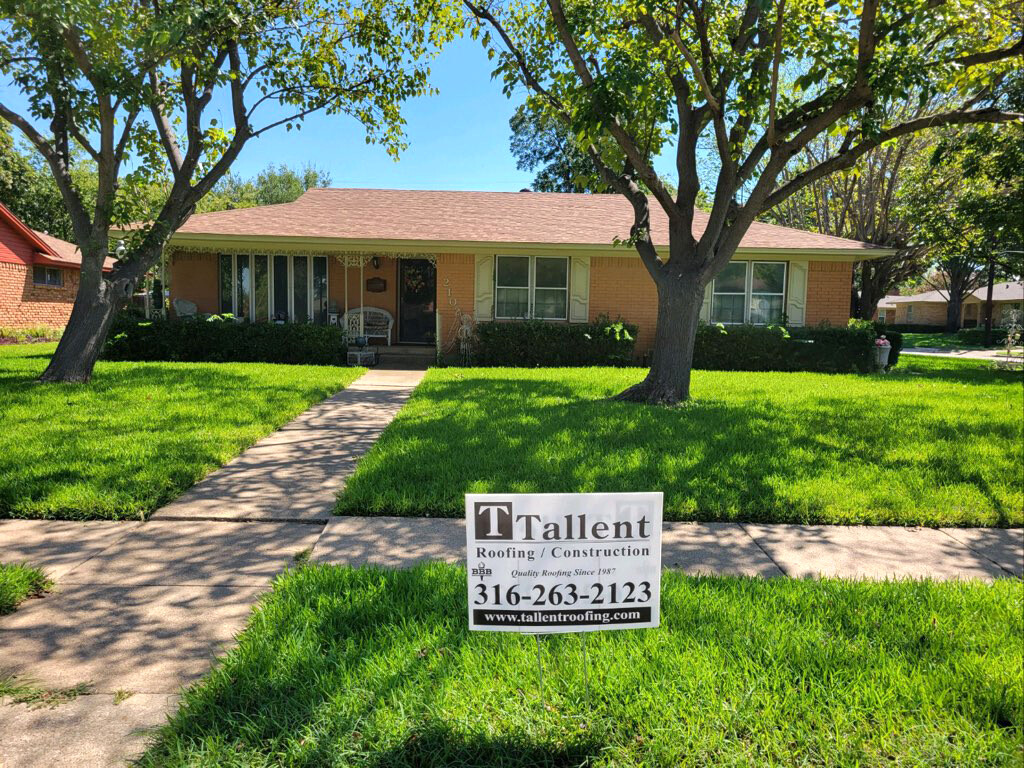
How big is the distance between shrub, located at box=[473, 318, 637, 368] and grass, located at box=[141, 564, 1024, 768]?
11235 mm

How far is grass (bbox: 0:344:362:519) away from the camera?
472 centimetres

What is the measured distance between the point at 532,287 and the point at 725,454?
34.2 ft

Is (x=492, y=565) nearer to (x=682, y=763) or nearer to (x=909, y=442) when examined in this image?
(x=682, y=763)

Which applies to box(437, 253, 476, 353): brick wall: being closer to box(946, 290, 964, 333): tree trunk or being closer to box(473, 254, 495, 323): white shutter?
box(473, 254, 495, 323): white shutter

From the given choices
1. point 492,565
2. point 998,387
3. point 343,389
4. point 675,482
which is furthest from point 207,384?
point 998,387

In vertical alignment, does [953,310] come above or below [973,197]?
below

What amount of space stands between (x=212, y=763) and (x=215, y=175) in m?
10.2

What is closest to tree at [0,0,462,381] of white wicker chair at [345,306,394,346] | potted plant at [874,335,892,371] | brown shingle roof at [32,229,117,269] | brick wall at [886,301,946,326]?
white wicker chair at [345,306,394,346]

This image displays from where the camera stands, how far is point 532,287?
15945 millimetres

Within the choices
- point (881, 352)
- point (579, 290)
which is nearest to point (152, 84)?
point (579, 290)

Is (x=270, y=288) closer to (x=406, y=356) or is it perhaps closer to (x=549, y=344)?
(x=406, y=356)

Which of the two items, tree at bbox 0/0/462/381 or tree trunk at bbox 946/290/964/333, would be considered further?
tree trunk at bbox 946/290/964/333

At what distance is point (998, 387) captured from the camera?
11836 mm

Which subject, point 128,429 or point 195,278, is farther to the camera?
point 195,278
